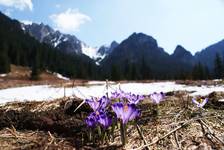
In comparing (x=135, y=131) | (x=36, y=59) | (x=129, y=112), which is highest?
(x=36, y=59)

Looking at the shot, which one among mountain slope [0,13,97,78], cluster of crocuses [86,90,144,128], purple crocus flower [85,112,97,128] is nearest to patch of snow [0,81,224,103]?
cluster of crocuses [86,90,144,128]

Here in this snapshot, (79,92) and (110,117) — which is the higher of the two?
(79,92)

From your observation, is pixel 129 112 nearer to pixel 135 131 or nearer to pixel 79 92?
pixel 135 131

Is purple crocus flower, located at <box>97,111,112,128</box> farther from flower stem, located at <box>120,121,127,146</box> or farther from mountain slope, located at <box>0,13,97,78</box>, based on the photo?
mountain slope, located at <box>0,13,97,78</box>

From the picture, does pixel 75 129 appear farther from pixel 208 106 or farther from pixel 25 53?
pixel 25 53

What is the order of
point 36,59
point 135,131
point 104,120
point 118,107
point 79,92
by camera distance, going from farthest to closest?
1. point 36,59
2. point 79,92
3. point 135,131
4. point 104,120
5. point 118,107

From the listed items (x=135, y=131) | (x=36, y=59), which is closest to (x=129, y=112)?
(x=135, y=131)

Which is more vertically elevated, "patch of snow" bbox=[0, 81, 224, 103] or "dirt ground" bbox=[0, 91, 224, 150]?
"patch of snow" bbox=[0, 81, 224, 103]

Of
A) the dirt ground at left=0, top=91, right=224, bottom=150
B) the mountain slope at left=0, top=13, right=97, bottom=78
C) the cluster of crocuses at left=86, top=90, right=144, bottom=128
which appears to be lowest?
the dirt ground at left=0, top=91, right=224, bottom=150

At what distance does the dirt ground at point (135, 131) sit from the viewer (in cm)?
215

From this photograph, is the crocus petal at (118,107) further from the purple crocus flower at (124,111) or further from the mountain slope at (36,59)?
the mountain slope at (36,59)

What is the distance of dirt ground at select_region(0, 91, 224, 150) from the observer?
2.15 metres

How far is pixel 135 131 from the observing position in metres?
2.38

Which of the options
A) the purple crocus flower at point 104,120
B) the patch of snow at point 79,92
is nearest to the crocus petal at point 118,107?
the purple crocus flower at point 104,120
